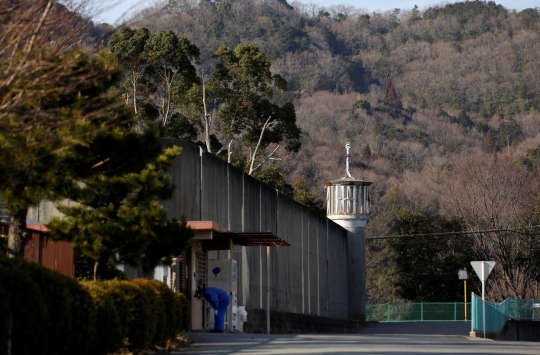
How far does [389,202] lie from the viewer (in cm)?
9100

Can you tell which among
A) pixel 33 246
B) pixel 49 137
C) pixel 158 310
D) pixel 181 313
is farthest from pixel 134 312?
pixel 33 246

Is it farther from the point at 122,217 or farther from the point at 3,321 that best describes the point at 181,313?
the point at 3,321

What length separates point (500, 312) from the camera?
113 feet

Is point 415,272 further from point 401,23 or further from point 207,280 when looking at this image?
point 401,23

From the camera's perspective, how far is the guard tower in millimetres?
44938

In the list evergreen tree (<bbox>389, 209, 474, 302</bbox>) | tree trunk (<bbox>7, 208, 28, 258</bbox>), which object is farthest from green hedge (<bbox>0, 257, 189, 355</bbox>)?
evergreen tree (<bbox>389, 209, 474, 302</bbox>)

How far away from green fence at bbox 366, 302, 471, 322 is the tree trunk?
37536 millimetres

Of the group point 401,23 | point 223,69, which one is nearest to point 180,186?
point 223,69

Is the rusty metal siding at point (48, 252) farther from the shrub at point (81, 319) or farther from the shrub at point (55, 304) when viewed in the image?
the shrub at point (55, 304)

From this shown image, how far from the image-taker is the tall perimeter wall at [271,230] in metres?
24.6

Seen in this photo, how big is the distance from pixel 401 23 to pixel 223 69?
137915 millimetres

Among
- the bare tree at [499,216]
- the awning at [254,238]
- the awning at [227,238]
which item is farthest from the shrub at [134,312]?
the bare tree at [499,216]

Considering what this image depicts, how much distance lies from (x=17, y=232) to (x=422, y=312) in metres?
38.4

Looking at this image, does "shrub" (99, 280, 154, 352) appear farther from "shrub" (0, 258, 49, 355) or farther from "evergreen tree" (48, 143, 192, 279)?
"shrub" (0, 258, 49, 355)
